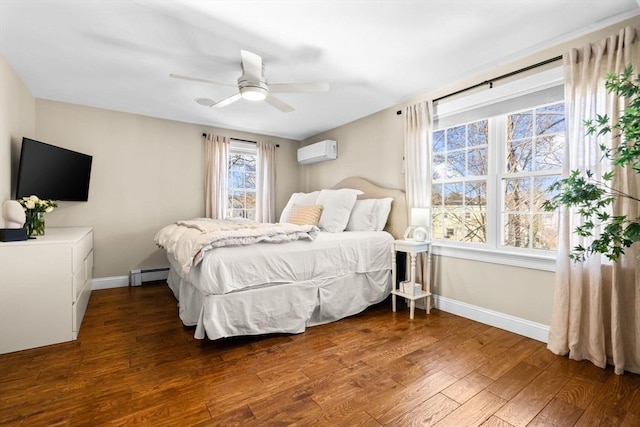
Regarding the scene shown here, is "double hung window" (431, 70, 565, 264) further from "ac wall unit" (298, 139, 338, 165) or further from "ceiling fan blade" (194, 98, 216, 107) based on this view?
"ceiling fan blade" (194, 98, 216, 107)

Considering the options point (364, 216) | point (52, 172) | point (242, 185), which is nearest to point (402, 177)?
point (364, 216)

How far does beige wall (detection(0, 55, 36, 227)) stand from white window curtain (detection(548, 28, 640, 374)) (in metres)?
4.48

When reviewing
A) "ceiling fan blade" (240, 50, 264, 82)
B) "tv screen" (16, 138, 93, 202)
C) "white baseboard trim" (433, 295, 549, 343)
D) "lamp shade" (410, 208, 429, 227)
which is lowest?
"white baseboard trim" (433, 295, 549, 343)

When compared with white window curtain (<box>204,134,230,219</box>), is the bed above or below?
below

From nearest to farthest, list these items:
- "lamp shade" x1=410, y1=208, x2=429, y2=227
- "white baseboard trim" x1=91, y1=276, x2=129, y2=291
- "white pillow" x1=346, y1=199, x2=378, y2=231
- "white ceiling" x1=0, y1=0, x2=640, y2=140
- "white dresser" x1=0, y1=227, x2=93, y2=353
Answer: "white ceiling" x1=0, y1=0, x2=640, y2=140
"white dresser" x1=0, y1=227, x2=93, y2=353
"lamp shade" x1=410, y1=208, x2=429, y2=227
"white pillow" x1=346, y1=199, x2=378, y2=231
"white baseboard trim" x1=91, y1=276, x2=129, y2=291

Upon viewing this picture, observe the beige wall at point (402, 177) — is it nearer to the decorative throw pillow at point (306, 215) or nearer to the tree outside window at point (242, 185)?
the decorative throw pillow at point (306, 215)

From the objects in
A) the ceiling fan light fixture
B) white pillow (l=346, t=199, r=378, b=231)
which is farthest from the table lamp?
the ceiling fan light fixture

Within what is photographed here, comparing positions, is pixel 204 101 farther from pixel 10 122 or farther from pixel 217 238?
pixel 217 238

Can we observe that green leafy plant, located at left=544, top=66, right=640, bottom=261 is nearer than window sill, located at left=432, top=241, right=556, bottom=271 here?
Yes

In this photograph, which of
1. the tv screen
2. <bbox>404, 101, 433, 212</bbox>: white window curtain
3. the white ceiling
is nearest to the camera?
the white ceiling

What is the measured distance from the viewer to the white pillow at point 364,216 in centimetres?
355

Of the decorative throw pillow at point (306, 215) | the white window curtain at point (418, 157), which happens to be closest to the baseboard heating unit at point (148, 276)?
the decorative throw pillow at point (306, 215)

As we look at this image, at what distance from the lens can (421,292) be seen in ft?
9.95

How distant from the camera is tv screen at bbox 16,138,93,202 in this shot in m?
2.90
